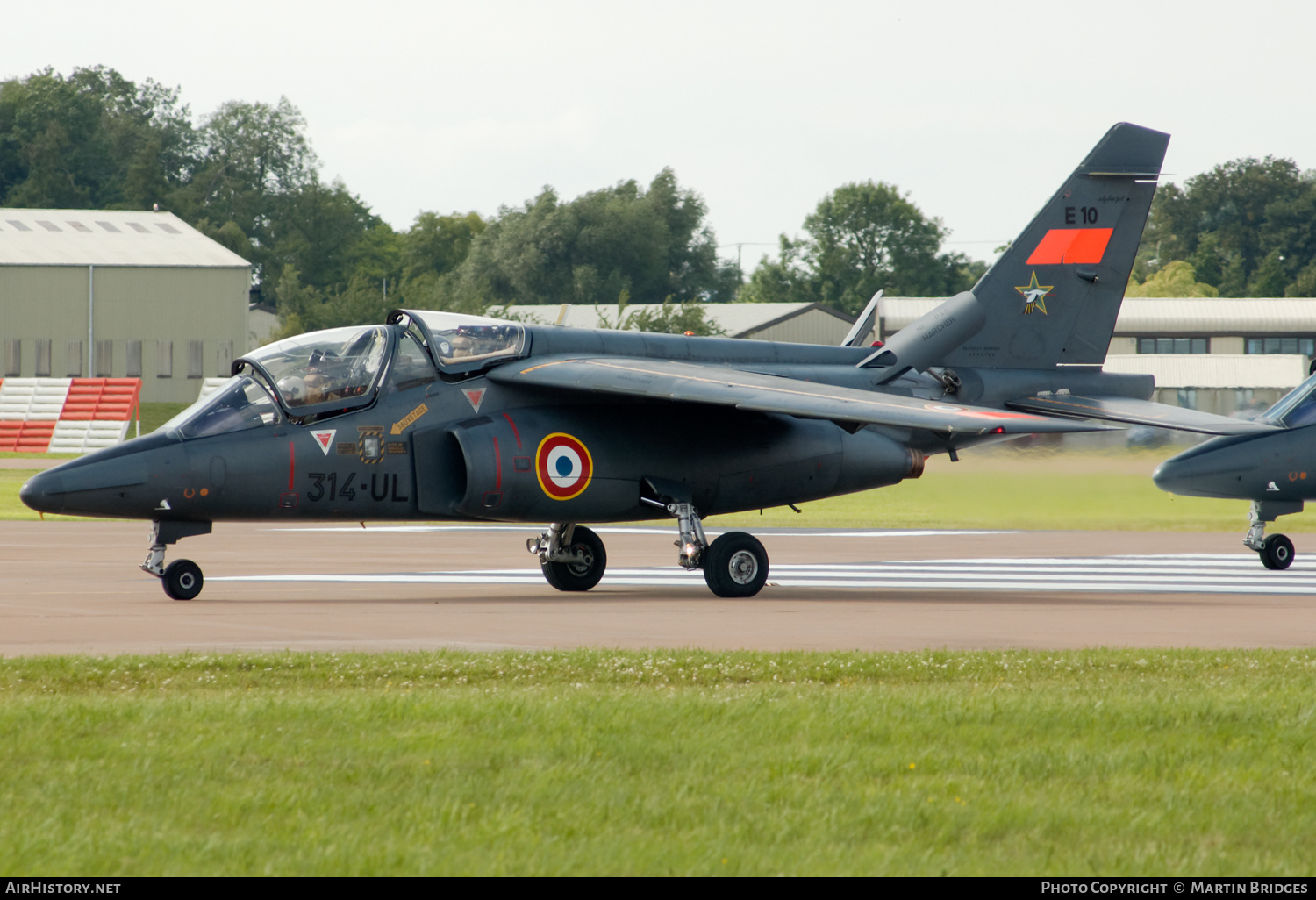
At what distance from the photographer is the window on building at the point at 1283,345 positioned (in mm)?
86000

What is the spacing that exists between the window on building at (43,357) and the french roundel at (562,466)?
67.2m

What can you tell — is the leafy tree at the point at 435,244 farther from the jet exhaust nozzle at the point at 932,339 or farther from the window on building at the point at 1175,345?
the jet exhaust nozzle at the point at 932,339

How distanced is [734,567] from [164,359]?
67.4 m

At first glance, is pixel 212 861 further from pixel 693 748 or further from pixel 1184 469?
pixel 1184 469

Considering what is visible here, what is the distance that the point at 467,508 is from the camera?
48.5 feet

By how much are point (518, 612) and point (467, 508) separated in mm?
1495

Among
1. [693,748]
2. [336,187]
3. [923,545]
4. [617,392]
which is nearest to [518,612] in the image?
[617,392]

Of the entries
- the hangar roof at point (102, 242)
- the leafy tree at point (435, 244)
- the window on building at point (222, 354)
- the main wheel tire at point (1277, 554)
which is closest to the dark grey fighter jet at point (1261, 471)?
the main wheel tire at point (1277, 554)

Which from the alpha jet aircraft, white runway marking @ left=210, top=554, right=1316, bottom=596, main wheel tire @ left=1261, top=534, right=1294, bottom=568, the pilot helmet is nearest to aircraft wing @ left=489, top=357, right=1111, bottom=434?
the alpha jet aircraft

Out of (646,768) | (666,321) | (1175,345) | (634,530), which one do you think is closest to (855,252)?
(1175,345)

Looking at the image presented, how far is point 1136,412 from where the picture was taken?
16.9 meters

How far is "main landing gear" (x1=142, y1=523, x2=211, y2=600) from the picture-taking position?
14.1 metres

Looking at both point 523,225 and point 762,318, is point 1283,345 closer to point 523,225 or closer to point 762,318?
point 762,318

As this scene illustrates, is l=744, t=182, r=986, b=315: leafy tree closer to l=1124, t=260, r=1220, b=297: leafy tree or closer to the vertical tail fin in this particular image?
l=1124, t=260, r=1220, b=297: leafy tree
